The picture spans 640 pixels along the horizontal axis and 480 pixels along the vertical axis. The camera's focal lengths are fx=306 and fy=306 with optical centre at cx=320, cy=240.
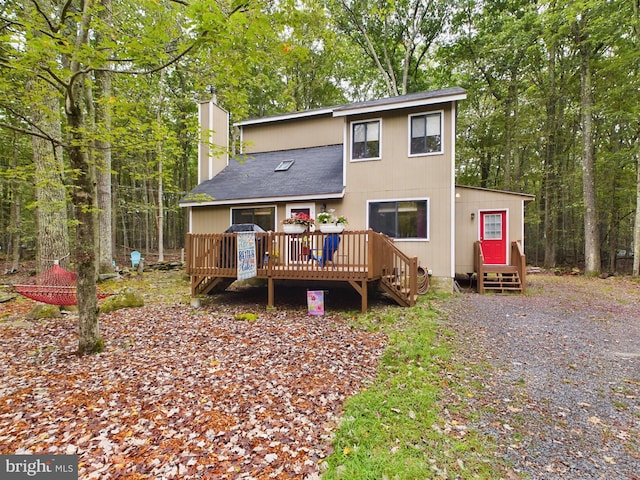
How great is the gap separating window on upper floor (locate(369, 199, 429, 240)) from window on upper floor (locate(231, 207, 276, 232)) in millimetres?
3273

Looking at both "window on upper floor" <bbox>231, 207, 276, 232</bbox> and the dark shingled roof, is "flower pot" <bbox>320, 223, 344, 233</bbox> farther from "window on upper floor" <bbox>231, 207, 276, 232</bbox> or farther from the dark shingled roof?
"window on upper floor" <bbox>231, 207, 276, 232</bbox>

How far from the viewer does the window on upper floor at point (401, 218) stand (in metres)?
8.85

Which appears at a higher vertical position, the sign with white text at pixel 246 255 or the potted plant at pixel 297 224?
the potted plant at pixel 297 224

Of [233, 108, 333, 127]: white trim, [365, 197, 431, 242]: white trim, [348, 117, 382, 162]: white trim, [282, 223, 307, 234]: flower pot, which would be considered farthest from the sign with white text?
[233, 108, 333, 127]: white trim

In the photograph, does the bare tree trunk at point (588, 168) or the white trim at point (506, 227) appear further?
the bare tree trunk at point (588, 168)

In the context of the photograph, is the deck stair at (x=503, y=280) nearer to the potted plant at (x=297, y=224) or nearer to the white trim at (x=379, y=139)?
the white trim at (x=379, y=139)

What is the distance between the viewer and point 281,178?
10750mm

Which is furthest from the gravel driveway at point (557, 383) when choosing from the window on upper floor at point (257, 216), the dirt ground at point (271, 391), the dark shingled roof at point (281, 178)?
the window on upper floor at point (257, 216)

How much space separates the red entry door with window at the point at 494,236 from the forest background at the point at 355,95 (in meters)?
5.43

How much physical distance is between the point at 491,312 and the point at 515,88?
577 inches

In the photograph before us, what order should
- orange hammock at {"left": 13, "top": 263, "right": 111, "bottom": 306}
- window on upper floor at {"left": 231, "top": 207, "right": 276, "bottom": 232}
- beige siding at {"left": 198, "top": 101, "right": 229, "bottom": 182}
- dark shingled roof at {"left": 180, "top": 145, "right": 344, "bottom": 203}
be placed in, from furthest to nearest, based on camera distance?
beige siding at {"left": 198, "top": 101, "right": 229, "bottom": 182}
window on upper floor at {"left": 231, "top": 207, "right": 276, "bottom": 232}
dark shingled roof at {"left": 180, "top": 145, "right": 344, "bottom": 203}
orange hammock at {"left": 13, "top": 263, "right": 111, "bottom": 306}

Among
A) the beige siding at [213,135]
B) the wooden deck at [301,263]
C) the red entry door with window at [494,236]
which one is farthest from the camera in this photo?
the beige siding at [213,135]

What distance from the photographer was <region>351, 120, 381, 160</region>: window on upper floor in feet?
30.8

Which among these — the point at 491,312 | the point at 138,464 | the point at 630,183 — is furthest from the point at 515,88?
the point at 138,464
